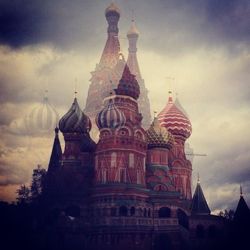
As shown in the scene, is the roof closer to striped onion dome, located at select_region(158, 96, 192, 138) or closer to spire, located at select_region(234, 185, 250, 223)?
spire, located at select_region(234, 185, 250, 223)

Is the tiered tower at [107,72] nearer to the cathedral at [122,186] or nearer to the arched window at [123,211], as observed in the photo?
the cathedral at [122,186]

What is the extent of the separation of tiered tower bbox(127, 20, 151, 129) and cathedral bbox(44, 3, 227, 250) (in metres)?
25.2

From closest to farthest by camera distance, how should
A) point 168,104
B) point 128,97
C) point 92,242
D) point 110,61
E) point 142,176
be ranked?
point 92,242, point 142,176, point 128,97, point 168,104, point 110,61

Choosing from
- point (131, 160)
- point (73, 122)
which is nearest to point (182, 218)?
point (131, 160)

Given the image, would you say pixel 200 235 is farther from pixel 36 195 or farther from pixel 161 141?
pixel 36 195

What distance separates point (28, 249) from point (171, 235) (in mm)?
13537

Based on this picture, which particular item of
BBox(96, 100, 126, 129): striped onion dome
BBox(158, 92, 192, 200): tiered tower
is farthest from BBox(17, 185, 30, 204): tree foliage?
BBox(158, 92, 192, 200): tiered tower

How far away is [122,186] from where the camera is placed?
39.4 metres

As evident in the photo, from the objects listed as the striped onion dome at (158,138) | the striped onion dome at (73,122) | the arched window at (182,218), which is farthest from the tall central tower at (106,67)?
the arched window at (182,218)

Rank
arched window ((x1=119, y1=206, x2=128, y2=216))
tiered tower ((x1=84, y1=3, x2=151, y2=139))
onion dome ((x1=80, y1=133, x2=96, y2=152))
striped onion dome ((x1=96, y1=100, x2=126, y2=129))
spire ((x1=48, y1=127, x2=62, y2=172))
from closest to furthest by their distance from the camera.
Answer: arched window ((x1=119, y1=206, x2=128, y2=216)) < striped onion dome ((x1=96, y1=100, x2=126, y2=129)) < onion dome ((x1=80, y1=133, x2=96, y2=152)) < spire ((x1=48, y1=127, x2=62, y2=172)) < tiered tower ((x1=84, y1=3, x2=151, y2=139))

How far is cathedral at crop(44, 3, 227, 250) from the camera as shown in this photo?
1521 inches

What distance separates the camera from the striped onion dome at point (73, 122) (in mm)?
45688

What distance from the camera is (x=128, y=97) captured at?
44.4 m

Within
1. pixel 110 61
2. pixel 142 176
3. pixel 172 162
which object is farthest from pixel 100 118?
pixel 110 61
